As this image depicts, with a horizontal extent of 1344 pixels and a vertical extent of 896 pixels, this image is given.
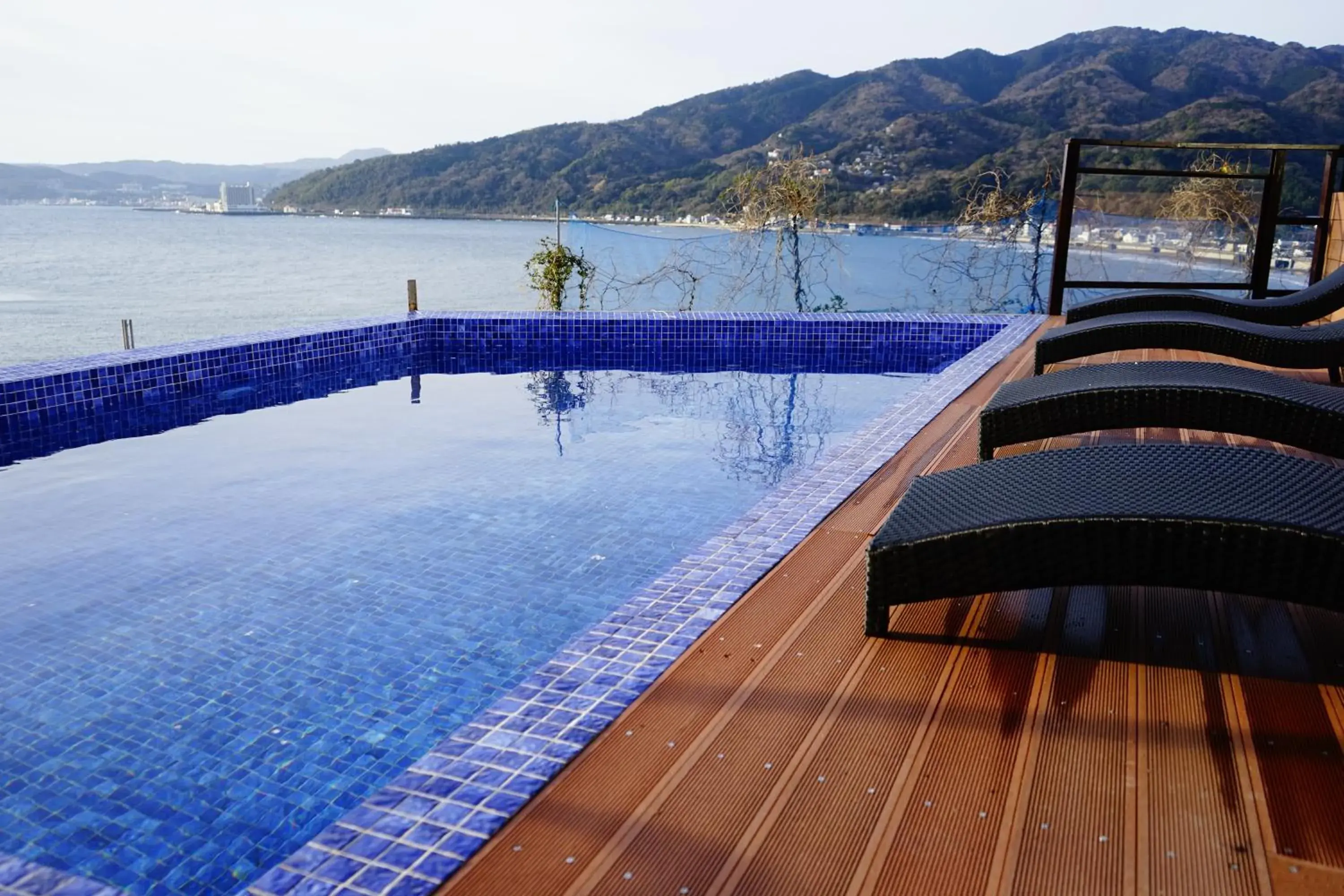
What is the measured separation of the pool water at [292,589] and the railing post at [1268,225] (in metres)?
3.41

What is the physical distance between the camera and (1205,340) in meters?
4.52

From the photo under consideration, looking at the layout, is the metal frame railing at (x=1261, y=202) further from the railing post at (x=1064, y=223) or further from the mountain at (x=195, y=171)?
the mountain at (x=195, y=171)

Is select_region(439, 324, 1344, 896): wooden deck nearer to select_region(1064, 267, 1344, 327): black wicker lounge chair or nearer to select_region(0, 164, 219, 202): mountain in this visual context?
select_region(1064, 267, 1344, 327): black wicker lounge chair

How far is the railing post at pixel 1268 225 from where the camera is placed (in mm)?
7223

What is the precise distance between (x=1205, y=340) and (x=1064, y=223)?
11.2 ft

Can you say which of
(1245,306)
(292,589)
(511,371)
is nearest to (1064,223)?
(1245,306)

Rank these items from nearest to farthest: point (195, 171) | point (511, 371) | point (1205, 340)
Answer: point (1205, 340) → point (511, 371) → point (195, 171)

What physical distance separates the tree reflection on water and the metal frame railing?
212 centimetres

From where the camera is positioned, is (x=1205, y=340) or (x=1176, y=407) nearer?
(x=1176, y=407)

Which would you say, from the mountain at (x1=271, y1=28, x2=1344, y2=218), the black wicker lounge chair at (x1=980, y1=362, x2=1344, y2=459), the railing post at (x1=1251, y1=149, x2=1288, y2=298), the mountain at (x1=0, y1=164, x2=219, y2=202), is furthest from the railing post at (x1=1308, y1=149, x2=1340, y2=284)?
the mountain at (x1=0, y1=164, x2=219, y2=202)

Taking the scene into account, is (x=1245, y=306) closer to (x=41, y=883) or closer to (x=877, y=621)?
(x=877, y=621)

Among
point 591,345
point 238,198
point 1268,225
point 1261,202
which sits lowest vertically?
point 591,345

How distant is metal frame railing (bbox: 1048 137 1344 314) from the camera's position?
23.5 ft

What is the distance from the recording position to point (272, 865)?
221 centimetres
